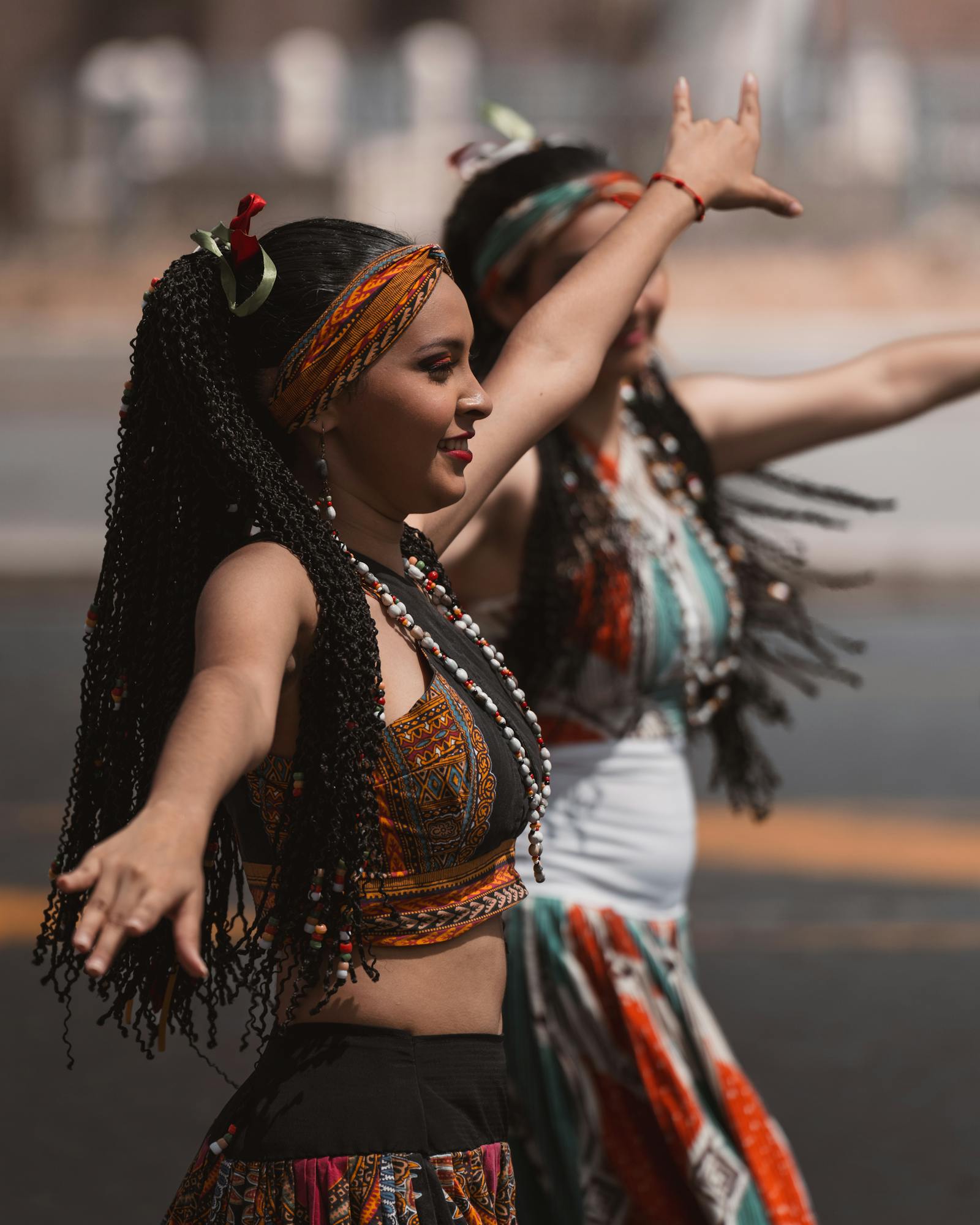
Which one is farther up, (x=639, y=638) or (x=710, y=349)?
(x=639, y=638)

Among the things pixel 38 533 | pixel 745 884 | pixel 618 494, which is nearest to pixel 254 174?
pixel 38 533

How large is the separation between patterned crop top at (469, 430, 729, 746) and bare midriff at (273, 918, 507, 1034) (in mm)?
1061

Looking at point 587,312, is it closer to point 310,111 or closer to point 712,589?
point 712,589

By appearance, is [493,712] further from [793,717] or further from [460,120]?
[460,120]

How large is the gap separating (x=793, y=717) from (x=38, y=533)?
5.78 meters

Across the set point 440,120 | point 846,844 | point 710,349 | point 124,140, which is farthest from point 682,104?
point 124,140

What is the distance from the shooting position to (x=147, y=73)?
28656mm

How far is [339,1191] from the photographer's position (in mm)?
2201

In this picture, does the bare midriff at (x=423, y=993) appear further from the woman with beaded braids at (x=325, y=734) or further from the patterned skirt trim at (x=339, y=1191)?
the patterned skirt trim at (x=339, y=1191)

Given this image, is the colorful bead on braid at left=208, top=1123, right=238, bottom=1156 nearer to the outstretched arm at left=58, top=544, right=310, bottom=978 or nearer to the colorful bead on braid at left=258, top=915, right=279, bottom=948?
the colorful bead on braid at left=258, top=915, right=279, bottom=948

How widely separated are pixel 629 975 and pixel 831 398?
1.13 meters

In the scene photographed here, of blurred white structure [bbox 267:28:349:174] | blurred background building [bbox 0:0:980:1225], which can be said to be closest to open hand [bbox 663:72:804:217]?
blurred background building [bbox 0:0:980:1225]

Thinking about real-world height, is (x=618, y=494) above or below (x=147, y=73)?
above

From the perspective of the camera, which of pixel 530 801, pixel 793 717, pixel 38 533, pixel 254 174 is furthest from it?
pixel 254 174
